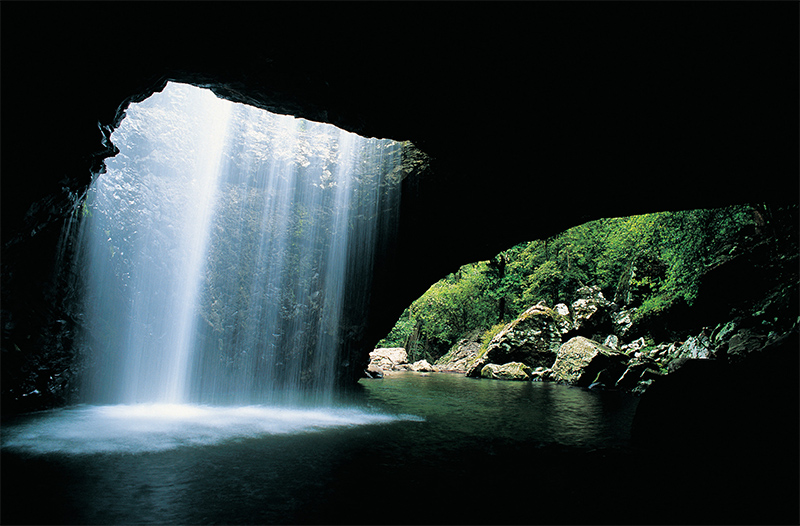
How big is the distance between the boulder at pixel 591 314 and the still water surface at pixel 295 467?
39.3ft

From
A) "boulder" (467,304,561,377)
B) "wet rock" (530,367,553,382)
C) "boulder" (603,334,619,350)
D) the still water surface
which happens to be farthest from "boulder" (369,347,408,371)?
the still water surface

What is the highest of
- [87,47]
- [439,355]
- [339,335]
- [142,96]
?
[142,96]

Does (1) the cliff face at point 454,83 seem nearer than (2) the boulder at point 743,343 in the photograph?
Yes

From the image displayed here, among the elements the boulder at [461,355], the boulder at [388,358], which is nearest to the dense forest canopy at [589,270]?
the boulder at [461,355]

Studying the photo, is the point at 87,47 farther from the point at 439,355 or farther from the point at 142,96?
the point at 439,355

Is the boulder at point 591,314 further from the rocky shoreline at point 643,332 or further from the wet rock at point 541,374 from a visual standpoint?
the wet rock at point 541,374

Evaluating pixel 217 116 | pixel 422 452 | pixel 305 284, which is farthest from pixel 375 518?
pixel 217 116

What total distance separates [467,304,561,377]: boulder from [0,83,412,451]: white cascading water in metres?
10.1

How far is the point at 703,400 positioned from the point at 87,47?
30.6ft

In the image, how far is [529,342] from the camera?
18594 millimetres

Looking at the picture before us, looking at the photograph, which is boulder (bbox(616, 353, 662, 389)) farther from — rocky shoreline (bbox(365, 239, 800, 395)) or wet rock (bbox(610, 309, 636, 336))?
wet rock (bbox(610, 309, 636, 336))

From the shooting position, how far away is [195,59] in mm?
4418

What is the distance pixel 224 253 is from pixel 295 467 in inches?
360

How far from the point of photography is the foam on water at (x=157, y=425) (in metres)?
4.77
